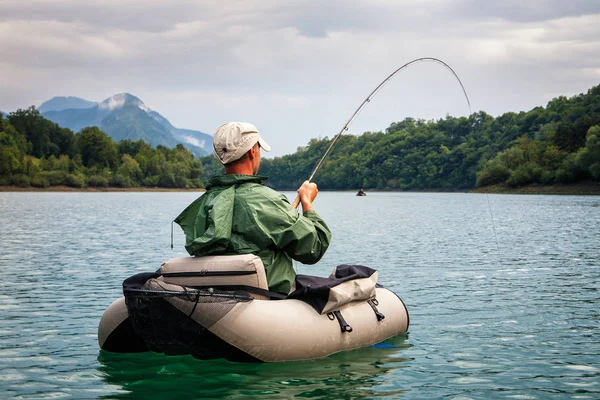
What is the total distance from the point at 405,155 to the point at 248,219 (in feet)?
492

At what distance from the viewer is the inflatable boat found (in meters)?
6.52

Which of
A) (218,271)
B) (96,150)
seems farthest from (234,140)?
(96,150)

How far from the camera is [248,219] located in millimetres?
6590

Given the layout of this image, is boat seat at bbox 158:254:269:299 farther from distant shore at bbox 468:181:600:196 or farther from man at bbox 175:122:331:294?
distant shore at bbox 468:181:600:196

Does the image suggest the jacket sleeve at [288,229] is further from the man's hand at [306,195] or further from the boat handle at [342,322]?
the boat handle at [342,322]

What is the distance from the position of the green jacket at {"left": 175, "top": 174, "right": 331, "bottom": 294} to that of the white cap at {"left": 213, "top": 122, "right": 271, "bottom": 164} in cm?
20

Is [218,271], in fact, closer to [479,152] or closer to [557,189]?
[557,189]

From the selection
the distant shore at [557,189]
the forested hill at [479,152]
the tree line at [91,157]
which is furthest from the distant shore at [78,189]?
the distant shore at [557,189]

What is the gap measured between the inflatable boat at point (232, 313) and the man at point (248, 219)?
0.56 feet

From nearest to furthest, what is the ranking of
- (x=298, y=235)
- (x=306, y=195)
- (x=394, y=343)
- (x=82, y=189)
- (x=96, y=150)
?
1. (x=298, y=235)
2. (x=306, y=195)
3. (x=394, y=343)
4. (x=82, y=189)
5. (x=96, y=150)

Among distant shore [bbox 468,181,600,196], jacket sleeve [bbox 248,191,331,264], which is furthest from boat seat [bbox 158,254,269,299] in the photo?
distant shore [bbox 468,181,600,196]

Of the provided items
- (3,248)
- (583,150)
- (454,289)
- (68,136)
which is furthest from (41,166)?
(454,289)

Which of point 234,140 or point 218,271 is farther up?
point 234,140

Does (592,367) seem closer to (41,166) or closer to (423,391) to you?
(423,391)
